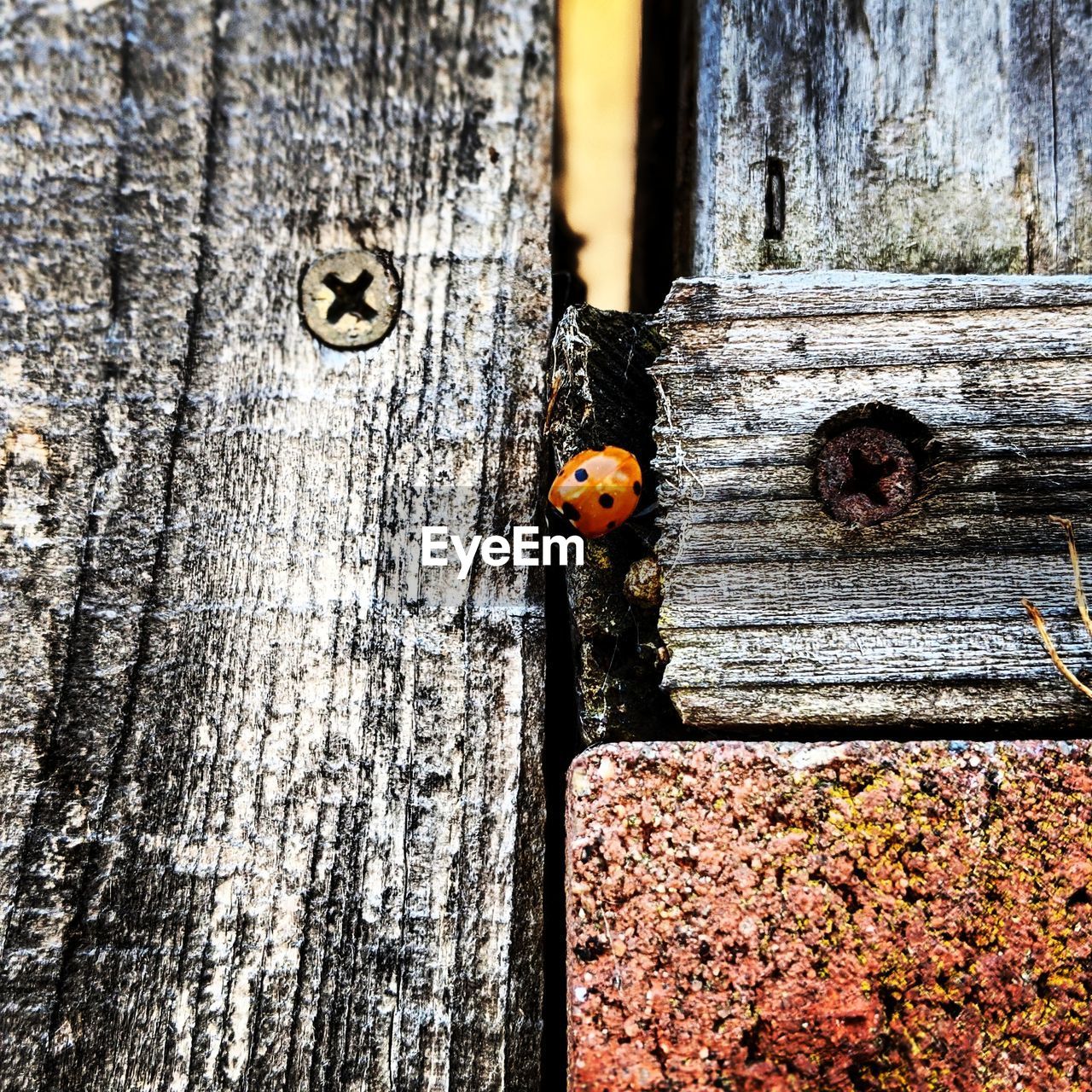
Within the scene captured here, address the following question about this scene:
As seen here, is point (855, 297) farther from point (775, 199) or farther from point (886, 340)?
point (775, 199)

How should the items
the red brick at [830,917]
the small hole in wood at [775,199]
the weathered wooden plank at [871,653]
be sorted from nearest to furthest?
1. the red brick at [830,917]
2. the weathered wooden plank at [871,653]
3. the small hole in wood at [775,199]

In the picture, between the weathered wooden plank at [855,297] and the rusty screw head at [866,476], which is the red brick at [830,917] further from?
Result: the weathered wooden plank at [855,297]

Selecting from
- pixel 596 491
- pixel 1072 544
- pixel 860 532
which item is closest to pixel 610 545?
pixel 596 491

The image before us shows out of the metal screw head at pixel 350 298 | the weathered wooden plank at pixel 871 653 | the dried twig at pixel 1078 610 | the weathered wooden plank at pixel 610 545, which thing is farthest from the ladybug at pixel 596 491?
the dried twig at pixel 1078 610

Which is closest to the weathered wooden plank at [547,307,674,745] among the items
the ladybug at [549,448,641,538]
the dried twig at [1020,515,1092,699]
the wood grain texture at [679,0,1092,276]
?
the ladybug at [549,448,641,538]

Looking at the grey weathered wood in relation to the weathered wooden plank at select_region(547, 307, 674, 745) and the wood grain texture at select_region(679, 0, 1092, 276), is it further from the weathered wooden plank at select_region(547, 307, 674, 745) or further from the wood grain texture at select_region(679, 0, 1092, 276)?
the wood grain texture at select_region(679, 0, 1092, 276)

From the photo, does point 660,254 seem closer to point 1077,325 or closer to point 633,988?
point 1077,325
